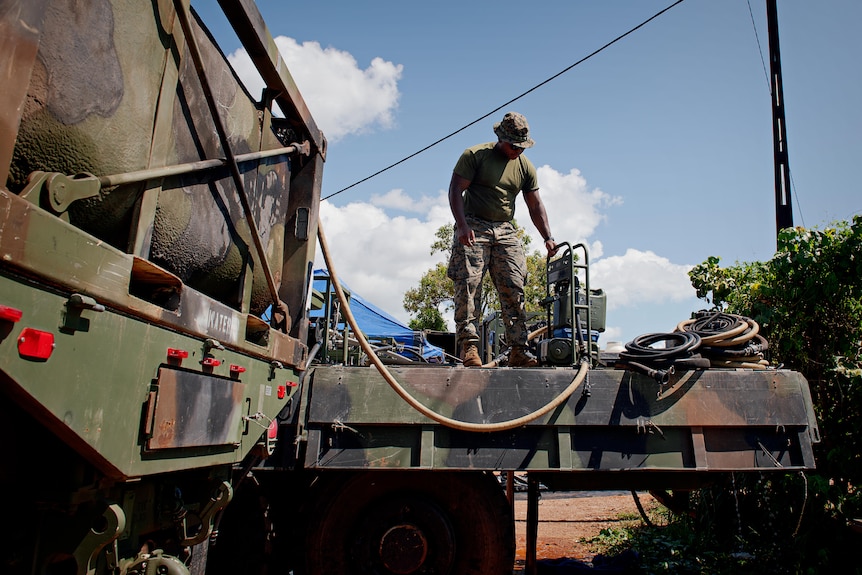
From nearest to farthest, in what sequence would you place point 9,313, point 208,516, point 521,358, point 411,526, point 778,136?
point 9,313, point 208,516, point 411,526, point 521,358, point 778,136

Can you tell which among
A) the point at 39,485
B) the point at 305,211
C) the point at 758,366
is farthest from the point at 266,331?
the point at 758,366

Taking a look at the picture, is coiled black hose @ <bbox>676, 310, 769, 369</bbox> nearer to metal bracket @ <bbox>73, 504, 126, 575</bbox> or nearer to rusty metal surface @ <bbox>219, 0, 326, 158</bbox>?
rusty metal surface @ <bbox>219, 0, 326, 158</bbox>

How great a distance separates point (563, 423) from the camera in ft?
12.7

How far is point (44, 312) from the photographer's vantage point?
63.0 inches

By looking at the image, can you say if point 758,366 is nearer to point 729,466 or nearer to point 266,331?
point 729,466

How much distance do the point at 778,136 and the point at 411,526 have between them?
9.69 m

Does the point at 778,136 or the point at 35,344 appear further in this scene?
the point at 778,136

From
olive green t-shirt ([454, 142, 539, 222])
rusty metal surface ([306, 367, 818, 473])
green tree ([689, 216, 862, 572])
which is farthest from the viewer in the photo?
green tree ([689, 216, 862, 572])

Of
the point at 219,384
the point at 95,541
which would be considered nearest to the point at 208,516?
the point at 219,384

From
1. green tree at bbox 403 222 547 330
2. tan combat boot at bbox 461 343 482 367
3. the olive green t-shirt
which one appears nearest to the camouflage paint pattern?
tan combat boot at bbox 461 343 482 367

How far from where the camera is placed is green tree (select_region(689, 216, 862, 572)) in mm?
5391

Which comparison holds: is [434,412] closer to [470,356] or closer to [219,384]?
[470,356]

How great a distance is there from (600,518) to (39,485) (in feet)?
27.5

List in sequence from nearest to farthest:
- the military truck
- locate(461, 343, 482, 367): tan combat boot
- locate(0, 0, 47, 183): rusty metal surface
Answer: locate(0, 0, 47, 183): rusty metal surface → the military truck → locate(461, 343, 482, 367): tan combat boot
